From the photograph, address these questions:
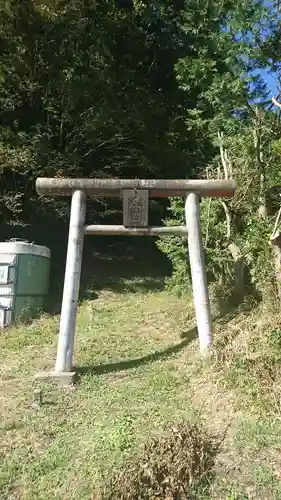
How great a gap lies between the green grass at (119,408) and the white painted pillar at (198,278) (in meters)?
0.23

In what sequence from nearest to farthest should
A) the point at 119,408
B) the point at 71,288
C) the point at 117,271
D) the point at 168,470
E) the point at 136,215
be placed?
the point at 168,470
the point at 119,408
the point at 71,288
the point at 136,215
the point at 117,271

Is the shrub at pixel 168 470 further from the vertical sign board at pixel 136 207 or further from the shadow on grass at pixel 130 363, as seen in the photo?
the vertical sign board at pixel 136 207

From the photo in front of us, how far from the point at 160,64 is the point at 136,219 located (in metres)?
8.77

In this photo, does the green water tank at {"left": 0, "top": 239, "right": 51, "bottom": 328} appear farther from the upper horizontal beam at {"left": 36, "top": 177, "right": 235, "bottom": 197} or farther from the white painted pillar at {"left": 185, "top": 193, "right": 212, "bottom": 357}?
the white painted pillar at {"left": 185, "top": 193, "right": 212, "bottom": 357}

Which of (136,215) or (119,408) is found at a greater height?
(136,215)

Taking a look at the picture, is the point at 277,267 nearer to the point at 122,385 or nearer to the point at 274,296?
the point at 274,296

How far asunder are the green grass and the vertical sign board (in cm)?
193

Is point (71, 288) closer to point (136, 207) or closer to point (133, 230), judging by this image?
point (133, 230)

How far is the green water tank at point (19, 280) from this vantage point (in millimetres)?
8266

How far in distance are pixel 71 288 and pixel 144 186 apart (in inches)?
68.1

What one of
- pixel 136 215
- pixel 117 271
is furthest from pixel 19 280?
pixel 117 271

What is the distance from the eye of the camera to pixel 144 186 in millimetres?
6359

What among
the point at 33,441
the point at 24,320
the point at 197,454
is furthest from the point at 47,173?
the point at 197,454

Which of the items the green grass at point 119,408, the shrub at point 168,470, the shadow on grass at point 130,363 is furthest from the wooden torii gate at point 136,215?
the shrub at point 168,470
